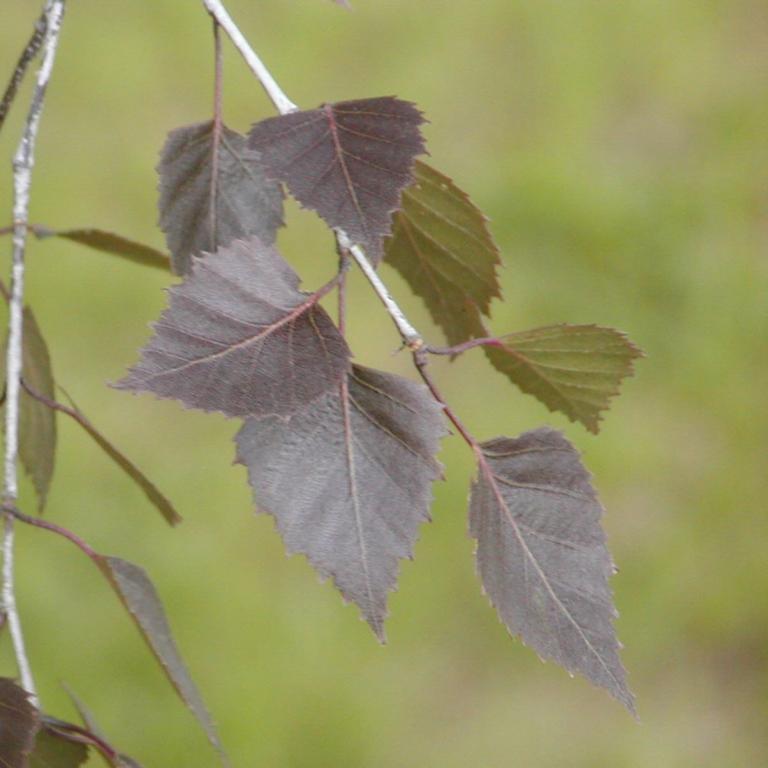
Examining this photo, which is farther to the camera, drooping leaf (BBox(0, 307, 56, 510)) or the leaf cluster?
drooping leaf (BBox(0, 307, 56, 510))

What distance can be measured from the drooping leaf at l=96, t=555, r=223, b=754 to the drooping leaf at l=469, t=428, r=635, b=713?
21cm

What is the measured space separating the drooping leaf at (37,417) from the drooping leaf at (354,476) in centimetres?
34

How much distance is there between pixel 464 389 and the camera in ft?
8.86

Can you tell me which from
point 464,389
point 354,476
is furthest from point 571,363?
point 464,389

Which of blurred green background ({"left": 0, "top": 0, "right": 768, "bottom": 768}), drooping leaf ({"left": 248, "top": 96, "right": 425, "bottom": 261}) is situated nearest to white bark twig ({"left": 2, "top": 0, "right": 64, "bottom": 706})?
drooping leaf ({"left": 248, "top": 96, "right": 425, "bottom": 261})

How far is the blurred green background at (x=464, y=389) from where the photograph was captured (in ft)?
7.61

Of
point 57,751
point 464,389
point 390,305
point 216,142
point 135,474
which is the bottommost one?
point 57,751

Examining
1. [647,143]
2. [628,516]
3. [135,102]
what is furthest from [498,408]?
[135,102]

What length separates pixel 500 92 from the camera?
3.16m

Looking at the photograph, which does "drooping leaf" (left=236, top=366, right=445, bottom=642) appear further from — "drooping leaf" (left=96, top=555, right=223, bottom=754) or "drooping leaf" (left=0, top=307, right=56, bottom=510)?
"drooping leaf" (left=0, top=307, right=56, bottom=510)

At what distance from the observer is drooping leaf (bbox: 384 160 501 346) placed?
2.65ft

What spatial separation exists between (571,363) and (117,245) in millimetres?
392

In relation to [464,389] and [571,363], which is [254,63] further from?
[464,389]

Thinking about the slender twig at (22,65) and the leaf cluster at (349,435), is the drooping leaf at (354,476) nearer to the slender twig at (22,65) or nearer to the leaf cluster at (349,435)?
the leaf cluster at (349,435)
